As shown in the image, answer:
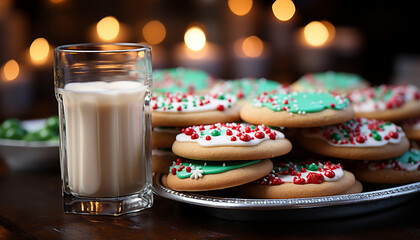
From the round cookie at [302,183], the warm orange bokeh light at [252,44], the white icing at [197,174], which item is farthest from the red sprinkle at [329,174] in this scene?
the warm orange bokeh light at [252,44]

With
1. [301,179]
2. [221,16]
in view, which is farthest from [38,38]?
[301,179]

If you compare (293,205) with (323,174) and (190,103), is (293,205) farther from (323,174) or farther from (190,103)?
(190,103)

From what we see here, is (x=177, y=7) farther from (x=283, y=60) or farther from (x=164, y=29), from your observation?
(x=283, y=60)

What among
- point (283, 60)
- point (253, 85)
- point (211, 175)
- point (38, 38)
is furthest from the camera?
point (283, 60)

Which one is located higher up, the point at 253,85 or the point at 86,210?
the point at 253,85

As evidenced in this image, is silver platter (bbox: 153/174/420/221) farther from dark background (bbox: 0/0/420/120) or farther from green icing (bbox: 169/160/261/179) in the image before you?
dark background (bbox: 0/0/420/120)
